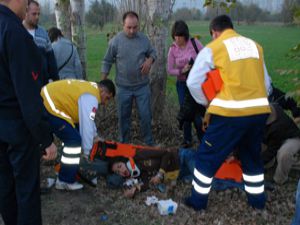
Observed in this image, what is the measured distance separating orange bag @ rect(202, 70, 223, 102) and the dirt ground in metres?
1.25

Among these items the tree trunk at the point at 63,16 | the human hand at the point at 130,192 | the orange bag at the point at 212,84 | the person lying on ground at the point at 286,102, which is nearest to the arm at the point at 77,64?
the tree trunk at the point at 63,16

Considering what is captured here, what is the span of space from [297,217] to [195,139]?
333 cm

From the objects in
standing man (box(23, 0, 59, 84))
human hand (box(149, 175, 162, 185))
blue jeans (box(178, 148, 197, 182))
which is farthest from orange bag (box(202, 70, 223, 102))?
standing man (box(23, 0, 59, 84))

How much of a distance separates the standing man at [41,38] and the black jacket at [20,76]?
7.58 ft

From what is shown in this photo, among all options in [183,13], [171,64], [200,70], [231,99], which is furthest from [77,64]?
[183,13]

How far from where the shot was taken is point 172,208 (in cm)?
407

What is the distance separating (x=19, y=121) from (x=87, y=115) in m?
1.49

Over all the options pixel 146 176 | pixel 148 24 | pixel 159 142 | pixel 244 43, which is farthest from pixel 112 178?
pixel 148 24

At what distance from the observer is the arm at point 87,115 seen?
4.29 meters

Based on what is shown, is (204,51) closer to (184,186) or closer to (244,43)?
(244,43)

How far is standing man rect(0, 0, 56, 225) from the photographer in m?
2.57

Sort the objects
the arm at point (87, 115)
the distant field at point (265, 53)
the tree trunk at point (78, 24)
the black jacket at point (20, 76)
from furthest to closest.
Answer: the distant field at point (265, 53)
the tree trunk at point (78, 24)
the arm at point (87, 115)
the black jacket at point (20, 76)

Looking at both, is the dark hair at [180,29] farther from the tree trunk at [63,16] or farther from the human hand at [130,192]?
the human hand at [130,192]

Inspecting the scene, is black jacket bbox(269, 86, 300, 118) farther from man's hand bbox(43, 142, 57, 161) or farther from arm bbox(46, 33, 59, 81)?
man's hand bbox(43, 142, 57, 161)
